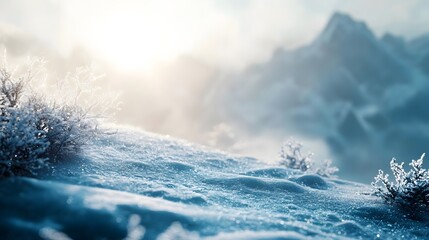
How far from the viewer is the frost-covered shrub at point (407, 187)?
448 cm

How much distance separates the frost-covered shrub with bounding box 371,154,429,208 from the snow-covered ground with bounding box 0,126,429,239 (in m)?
0.17

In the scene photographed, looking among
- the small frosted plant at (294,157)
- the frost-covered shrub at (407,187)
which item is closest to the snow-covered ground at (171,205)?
the frost-covered shrub at (407,187)

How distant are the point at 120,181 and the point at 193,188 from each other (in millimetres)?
823

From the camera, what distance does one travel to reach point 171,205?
3164 millimetres

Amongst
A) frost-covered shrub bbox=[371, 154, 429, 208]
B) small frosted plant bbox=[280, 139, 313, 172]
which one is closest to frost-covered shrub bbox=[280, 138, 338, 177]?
small frosted plant bbox=[280, 139, 313, 172]

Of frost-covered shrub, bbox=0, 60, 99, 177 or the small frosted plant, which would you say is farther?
the small frosted plant

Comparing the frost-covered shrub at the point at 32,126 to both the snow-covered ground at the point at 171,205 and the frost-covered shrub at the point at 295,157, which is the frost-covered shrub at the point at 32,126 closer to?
the snow-covered ground at the point at 171,205

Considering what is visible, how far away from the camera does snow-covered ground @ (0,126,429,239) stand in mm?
2646

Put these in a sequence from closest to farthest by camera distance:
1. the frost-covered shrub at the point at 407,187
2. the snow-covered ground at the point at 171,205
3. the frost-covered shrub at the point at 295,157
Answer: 1. the snow-covered ground at the point at 171,205
2. the frost-covered shrub at the point at 407,187
3. the frost-covered shrub at the point at 295,157

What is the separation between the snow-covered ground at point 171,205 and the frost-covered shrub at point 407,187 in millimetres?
169

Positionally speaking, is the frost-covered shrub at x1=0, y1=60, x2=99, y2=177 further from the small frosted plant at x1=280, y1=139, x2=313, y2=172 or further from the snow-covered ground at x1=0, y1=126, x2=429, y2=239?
the small frosted plant at x1=280, y1=139, x2=313, y2=172

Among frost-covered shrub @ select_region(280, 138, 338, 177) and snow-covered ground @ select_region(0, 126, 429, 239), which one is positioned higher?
frost-covered shrub @ select_region(280, 138, 338, 177)

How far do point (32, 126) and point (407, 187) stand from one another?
4440 millimetres

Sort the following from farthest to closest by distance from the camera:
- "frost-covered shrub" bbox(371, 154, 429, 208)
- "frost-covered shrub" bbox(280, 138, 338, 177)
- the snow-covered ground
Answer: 1. "frost-covered shrub" bbox(280, 138, 338, 177)
2. "frost-covered shrub" bbox(371, 154, 429, 208)
3. the snow-covered ground
